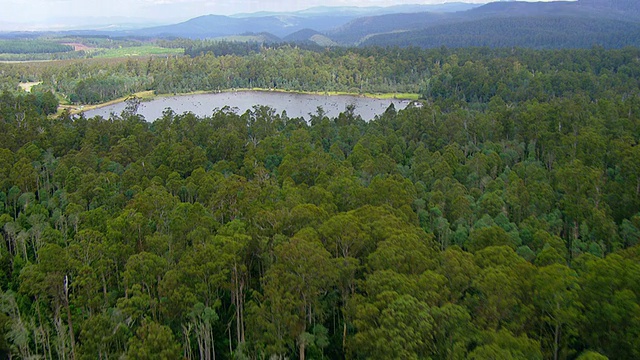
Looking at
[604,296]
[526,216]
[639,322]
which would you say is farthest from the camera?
[526,216]

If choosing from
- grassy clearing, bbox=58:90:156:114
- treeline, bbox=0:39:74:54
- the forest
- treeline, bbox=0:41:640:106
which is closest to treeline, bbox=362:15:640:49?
treeline, bbox=0:41:640:106

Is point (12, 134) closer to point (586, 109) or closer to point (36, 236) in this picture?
point (36, 236)

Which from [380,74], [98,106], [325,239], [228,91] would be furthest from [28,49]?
[325,239]

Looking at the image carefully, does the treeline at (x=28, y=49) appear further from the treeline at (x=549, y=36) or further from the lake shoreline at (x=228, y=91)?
the treeline at (x=549, y=36)

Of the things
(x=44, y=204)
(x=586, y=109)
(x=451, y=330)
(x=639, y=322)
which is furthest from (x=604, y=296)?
(x=586, y=109)

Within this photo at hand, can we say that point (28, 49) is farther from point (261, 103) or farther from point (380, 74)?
point (380, 74)

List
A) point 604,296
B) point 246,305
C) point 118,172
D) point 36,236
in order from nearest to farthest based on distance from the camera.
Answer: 1. point 604,296
2. point 246,305
3. point 36,236
4. point 118,172
